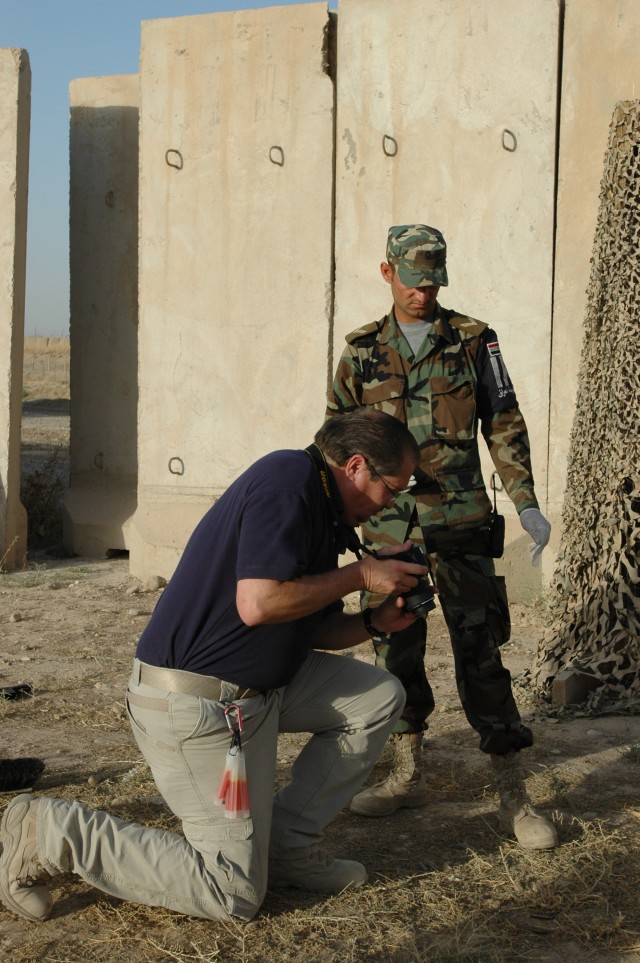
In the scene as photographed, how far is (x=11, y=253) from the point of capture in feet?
28.2

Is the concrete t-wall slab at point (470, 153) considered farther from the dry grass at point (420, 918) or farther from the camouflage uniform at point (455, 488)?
the dry grass at point (420, 918)

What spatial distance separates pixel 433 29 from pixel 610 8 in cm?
113

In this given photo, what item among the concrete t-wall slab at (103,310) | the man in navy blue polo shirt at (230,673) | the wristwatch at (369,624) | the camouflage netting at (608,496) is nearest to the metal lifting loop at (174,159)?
the concrete t-wall slab at (103,310)

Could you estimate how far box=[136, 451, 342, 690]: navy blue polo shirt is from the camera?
316 centimetres

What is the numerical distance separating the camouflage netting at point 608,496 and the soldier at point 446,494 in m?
1.44

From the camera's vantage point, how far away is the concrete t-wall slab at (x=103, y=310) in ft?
30.5

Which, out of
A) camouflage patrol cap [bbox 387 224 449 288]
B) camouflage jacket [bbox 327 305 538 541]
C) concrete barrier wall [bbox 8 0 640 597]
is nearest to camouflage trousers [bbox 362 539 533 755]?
camouflage jacket [bbox 327 305 538 541]

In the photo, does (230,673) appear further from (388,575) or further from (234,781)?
(388,575)

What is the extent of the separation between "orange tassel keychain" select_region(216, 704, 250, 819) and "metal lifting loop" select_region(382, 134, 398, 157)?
5.27m

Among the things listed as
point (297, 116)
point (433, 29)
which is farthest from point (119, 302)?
point (433, 29)

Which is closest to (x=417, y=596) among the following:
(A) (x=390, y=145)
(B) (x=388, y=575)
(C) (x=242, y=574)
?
(B) (x=388, y=575)

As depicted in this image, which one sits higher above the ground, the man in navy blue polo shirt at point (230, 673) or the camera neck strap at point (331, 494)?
the camera neck strap at point (331, 494)

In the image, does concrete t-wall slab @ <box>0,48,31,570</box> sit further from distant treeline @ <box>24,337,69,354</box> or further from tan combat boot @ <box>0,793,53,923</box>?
distant treeline @ <box>24,337,69,354</box>

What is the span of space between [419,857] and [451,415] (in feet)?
5.08
